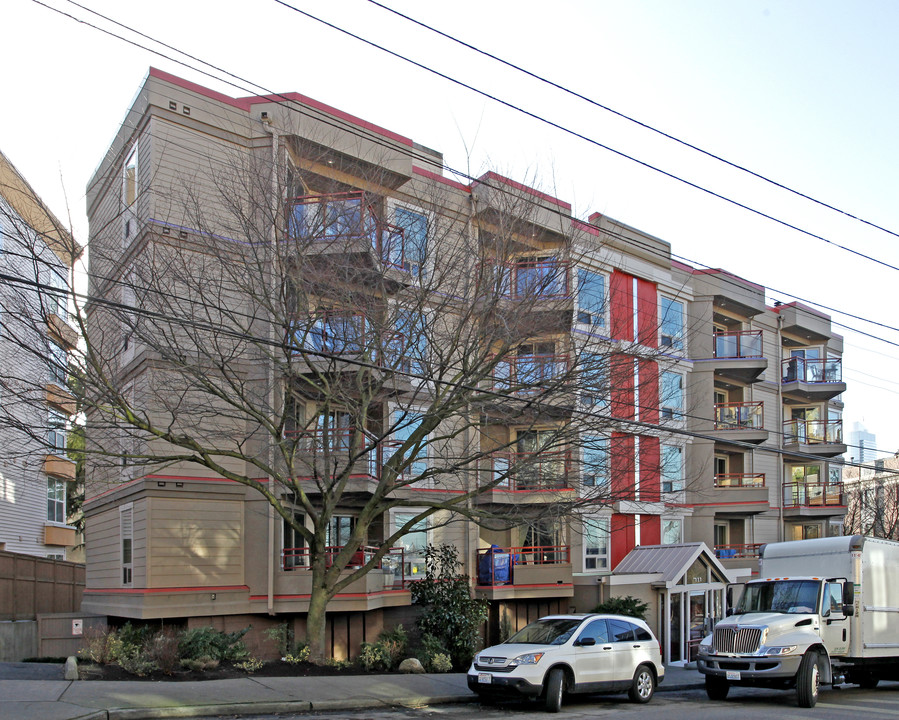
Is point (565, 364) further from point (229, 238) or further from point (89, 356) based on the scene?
point (89, 356)

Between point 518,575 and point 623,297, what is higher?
point 623,297

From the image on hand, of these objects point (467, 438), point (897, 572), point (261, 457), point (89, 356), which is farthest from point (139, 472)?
point (897, 572)

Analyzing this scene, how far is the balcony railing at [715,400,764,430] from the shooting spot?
33.7 m

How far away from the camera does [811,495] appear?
1507 inches

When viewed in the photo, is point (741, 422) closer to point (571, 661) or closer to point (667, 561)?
point (667, 561)

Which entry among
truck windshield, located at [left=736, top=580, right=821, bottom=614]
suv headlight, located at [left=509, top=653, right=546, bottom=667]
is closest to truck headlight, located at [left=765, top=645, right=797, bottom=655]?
truck windshield, located at [left=736, top=580, right=821, bottom=614]

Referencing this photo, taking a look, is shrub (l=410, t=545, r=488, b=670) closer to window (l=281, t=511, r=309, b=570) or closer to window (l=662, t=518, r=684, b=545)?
window (l=281, t=511, r=309, b=570)

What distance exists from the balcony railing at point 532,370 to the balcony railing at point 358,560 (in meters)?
5.52

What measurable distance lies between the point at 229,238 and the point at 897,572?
15.6 meters

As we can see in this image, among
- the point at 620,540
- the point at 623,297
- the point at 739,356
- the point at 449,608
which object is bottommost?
the point at 449,608

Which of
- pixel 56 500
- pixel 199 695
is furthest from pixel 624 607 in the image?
pixel 56 500

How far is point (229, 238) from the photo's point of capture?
17.5 meters

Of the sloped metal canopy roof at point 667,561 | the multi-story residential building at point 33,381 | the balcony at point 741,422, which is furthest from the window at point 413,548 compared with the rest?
the balcony at point 741,422

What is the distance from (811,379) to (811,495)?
4.99 metres
